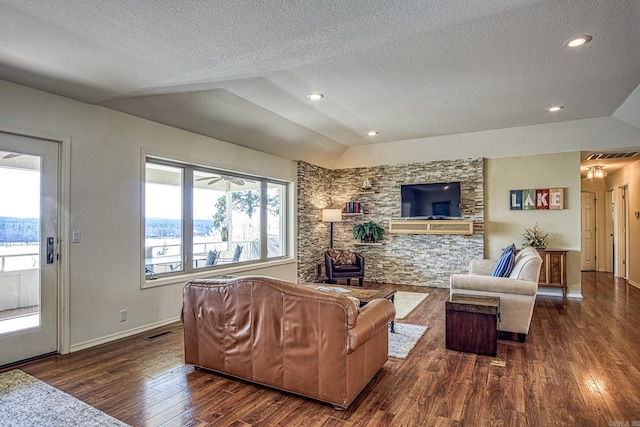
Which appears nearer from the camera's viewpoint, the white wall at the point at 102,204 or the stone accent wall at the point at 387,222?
the white wall at the point at 102,204

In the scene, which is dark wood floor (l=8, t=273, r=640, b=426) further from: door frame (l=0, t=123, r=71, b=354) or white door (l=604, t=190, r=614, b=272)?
white door (l=604, t=190, r=614, b=272)

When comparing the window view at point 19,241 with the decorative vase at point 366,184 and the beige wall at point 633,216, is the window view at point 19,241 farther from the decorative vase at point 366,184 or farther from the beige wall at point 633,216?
the beige wall at point 633,216

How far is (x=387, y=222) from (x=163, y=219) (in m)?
4.64

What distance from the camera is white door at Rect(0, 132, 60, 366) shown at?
10.5 feet

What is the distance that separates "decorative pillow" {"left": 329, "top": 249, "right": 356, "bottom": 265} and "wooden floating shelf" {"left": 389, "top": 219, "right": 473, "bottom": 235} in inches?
39.7

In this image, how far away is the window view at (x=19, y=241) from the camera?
318cm

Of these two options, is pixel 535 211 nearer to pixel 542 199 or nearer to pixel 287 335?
pixel 542 199

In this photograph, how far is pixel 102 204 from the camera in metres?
3.84

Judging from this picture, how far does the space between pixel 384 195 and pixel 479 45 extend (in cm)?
471

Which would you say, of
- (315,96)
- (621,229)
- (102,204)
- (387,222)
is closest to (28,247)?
(102,204)

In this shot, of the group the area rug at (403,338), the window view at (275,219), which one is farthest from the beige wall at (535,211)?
the window view at (275,219)

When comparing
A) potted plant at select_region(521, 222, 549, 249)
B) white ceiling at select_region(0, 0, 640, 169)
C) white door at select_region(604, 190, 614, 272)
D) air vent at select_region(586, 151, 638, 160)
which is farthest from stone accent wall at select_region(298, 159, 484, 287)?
white door at select_region(604, 190, 614, 272)

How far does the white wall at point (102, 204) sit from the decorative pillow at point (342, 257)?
3374mm

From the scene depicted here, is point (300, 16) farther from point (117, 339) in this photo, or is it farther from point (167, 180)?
point (117, 339)
